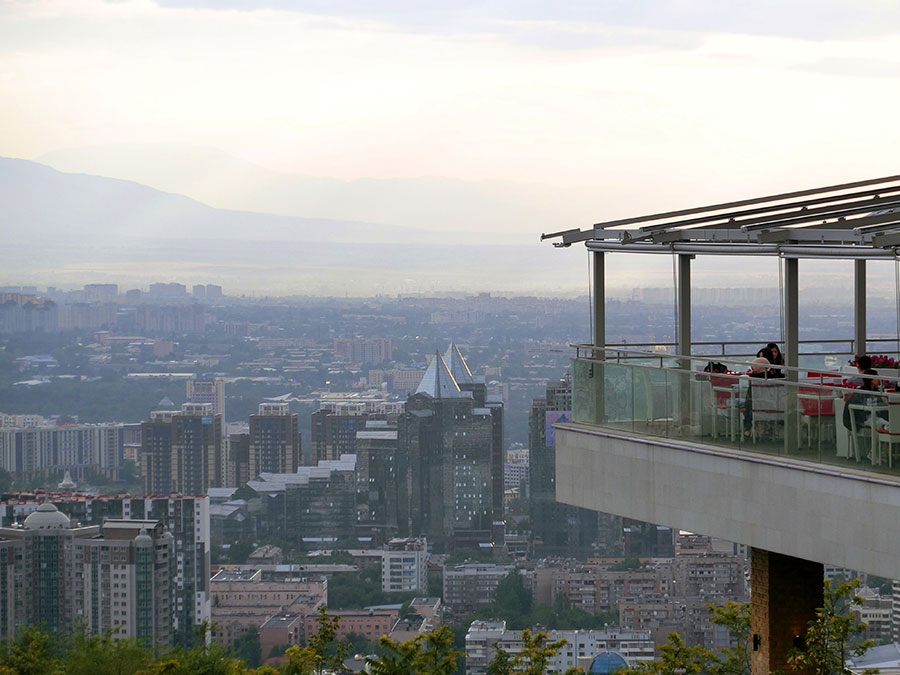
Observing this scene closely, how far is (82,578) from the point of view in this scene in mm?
81000

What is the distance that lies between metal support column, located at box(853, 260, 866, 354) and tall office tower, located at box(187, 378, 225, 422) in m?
124

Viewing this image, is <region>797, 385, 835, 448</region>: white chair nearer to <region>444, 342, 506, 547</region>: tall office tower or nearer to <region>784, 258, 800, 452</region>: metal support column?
<region>784, 258, 800, 452</region>: metal support column

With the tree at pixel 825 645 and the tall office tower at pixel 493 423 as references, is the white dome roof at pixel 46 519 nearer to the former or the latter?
the tall office tower at pixel 493 423

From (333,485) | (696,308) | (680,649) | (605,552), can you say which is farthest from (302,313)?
(680,649)

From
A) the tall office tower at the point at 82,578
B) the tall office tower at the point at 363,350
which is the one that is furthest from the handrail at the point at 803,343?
the tall office tower at the point at 363,350

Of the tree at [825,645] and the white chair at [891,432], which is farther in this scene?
the tree at [825,645]

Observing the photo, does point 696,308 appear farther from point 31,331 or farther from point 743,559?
point 31,331

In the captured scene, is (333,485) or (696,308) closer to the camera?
(696,308)

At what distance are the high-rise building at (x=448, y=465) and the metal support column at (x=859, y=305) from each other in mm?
95946

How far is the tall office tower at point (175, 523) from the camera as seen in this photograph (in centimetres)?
8494

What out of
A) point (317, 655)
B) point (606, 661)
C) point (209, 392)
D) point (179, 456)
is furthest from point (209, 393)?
point (317, 655)

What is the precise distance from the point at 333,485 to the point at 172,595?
27.8 metres

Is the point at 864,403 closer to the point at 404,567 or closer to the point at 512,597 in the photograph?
the point at 512,597

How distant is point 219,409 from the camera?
13462cm
